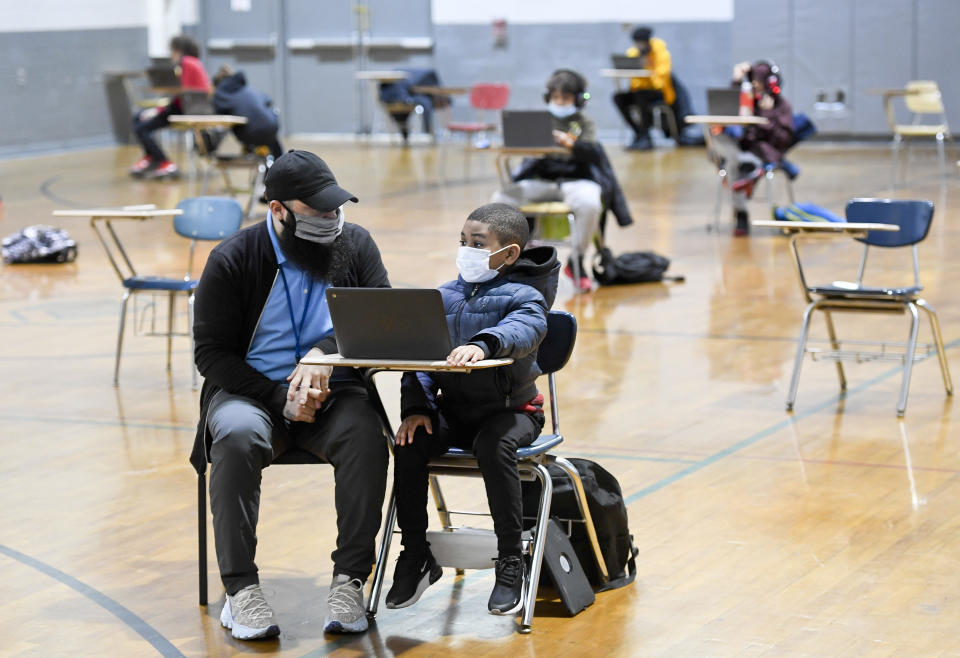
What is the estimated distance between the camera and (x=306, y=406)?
12.6ft

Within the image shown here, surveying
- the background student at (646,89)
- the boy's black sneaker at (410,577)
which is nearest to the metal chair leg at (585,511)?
the boy's black sneaker at (410,577)

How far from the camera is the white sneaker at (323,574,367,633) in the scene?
378 cm

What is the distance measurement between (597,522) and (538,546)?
0.33 metres

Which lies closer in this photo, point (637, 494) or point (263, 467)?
point (263, 467)

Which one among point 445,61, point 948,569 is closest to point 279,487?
point 948,569

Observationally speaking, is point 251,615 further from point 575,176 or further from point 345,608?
point 575,176

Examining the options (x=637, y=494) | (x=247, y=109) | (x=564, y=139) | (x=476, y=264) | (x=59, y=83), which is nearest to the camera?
(x=476, y=264)

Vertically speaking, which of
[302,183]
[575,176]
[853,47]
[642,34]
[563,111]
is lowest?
[575,176]

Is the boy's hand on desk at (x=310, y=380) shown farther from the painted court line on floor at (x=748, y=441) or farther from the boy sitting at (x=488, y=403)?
the painted court line on floor at (x=748, y=441)

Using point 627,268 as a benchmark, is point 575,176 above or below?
above

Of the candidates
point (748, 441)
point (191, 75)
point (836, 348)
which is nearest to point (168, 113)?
point (191, 75)

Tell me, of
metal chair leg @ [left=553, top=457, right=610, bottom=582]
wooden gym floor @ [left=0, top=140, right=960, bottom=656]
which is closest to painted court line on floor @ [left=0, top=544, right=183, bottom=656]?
wooden gym floor @ [left=0, top=140, right=960, bottom=656]

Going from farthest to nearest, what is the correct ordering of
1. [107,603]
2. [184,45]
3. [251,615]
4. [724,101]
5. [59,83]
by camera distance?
[59,83] → [184,45] → [724,101] → [107,603] → [251,615]

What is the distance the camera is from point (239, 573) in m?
3.77
